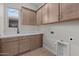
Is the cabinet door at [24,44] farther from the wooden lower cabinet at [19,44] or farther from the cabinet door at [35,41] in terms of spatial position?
the cabinet door at [35,41]

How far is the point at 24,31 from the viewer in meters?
2.82

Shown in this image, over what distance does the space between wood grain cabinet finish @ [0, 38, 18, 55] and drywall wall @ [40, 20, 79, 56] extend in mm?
783

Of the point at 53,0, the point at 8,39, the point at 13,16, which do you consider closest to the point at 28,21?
the point at 13,16

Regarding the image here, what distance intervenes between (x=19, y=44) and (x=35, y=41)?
0.57 meters

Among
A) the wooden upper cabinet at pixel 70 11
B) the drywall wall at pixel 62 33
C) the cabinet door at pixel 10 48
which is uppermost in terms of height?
the wooden upper cabinet at pixel 70 11

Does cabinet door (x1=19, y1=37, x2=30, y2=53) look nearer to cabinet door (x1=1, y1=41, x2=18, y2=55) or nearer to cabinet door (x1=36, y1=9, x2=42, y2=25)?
cabinet door (x1=1, y1=41, x2=18, y2=55)

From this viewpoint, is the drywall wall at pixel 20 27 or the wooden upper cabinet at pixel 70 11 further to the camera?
the drywall wall at pixel 20 27

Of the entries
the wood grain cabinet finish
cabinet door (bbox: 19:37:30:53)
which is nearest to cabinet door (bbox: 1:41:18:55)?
the wood grain cabinet finish

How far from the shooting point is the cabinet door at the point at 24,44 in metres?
2.30

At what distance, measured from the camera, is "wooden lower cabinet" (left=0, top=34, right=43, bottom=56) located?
6.34 feet

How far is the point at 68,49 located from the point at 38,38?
122cm

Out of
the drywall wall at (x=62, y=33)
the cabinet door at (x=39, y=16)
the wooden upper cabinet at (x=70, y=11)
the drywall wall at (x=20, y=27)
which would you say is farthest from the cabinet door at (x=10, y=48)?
the wooden upper cabinet at (x=70, y=11)

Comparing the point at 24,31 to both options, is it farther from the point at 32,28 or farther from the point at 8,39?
the point at 8,39

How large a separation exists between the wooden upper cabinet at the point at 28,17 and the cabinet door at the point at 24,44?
0.54m
